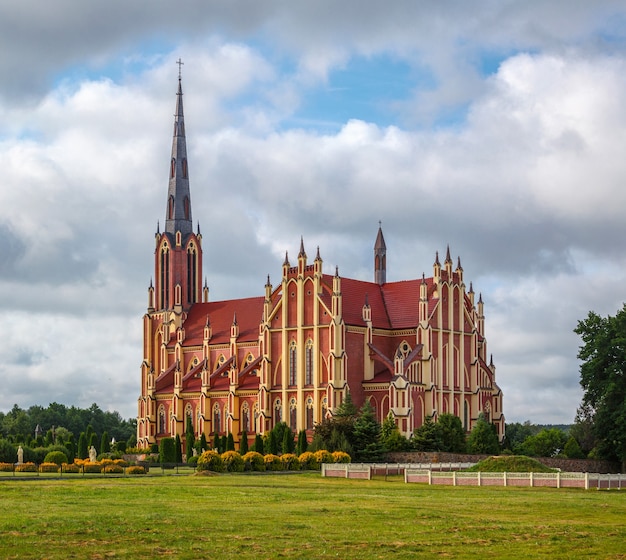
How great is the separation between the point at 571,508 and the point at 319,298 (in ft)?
191

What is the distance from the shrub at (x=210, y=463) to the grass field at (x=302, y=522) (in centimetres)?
1470

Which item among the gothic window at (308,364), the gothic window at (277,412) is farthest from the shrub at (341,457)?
the gothic window at (277,412)

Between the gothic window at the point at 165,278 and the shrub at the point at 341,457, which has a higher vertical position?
the gothic window at the point at 165,278

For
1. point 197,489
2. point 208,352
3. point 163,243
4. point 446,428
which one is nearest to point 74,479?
point 197,489

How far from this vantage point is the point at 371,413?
84.1 meters

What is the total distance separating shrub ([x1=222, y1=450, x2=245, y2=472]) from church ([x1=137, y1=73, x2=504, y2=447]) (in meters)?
25.6

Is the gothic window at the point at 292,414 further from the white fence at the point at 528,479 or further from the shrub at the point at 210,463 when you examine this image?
the white fence at the point at 528,479

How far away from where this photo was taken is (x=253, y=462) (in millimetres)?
67875

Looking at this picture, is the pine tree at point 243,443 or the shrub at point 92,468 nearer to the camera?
the shrub at point 92,468

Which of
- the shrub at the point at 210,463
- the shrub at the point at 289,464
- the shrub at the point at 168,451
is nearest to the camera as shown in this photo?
the shrub at the point at 210,463

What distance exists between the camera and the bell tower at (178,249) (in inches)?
4715

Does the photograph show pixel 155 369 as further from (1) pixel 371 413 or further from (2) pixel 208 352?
(1) pixel 371 413

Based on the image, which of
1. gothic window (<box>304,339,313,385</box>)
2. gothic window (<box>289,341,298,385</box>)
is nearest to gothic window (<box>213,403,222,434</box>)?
gothic window (<box>289,341,298,385</box>)

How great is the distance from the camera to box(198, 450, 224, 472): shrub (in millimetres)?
62906
